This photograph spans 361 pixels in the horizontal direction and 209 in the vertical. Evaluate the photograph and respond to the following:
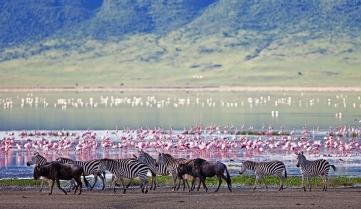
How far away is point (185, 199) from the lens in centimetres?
2177

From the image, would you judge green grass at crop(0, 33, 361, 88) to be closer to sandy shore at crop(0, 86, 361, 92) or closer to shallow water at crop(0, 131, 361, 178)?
sandy shore at crop(0, 86, 361, 92)

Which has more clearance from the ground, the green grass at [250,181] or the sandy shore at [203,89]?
the sandy shore at [203,89]

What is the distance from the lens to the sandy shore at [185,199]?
20656 millimetres

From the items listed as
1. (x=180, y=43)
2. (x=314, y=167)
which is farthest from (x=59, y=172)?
(x=180, y=43)

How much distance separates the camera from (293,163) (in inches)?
1284

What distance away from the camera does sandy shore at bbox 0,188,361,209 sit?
67.8 feet

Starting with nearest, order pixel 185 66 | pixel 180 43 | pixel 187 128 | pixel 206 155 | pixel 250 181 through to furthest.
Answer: pixel 250 181 → pixel 206 155 → pixel 187 128 → pixel 185 66 → pixel 180 43

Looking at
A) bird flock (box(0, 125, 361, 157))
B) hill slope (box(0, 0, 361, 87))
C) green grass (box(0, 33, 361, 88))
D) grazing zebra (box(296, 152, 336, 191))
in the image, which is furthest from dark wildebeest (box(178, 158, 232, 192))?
hill slope (box(0, 0, 361, 87))

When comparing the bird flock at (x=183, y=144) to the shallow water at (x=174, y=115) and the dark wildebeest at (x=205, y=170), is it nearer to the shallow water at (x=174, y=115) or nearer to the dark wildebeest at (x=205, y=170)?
the shallow water at (x=174, y=115)

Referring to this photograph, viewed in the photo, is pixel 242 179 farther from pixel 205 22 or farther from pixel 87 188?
pixel 205 22

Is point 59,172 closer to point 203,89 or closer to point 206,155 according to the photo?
point 206,155

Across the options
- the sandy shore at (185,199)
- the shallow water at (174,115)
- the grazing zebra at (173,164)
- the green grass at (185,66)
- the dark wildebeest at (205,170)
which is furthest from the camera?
the green grass at (185,66)

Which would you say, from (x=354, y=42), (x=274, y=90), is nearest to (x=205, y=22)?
(x=354, y=42)

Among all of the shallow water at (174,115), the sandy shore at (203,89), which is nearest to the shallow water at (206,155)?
the shallow water at (174,115)
